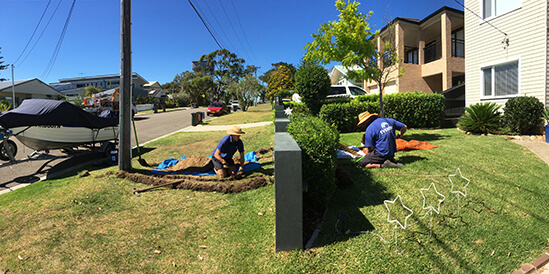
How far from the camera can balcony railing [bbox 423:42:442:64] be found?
17453 mm

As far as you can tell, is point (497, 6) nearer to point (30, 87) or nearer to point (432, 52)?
point (432, 52)

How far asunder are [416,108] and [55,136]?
12597 mm

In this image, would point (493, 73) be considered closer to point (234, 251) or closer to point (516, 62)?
point (516, 62)

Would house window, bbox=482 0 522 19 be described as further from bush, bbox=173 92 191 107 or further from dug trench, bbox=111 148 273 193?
bush, bbox=173 92 191 107

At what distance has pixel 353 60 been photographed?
27.8ft

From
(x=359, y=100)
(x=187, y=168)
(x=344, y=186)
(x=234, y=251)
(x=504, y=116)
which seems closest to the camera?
(x=234, y=251)

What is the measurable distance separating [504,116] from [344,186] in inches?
324

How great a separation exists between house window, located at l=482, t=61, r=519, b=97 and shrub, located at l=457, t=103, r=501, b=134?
3.50ft

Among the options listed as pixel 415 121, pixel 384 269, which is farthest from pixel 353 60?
pixel 384 269

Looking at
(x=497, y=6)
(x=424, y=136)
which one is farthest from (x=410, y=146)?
(x=497, y=6)

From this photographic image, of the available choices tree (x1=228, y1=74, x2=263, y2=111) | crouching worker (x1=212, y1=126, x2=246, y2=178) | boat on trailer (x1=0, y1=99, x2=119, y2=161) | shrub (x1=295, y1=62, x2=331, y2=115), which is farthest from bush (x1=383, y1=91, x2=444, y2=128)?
tree (x1=228, y1=74, x2=263, y2=111)

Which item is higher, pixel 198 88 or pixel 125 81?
pixel 198 88

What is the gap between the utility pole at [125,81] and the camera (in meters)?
6.82

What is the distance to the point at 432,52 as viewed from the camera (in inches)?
711
